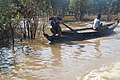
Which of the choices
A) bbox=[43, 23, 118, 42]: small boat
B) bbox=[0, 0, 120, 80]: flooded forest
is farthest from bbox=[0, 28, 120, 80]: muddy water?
bbox=[43, 23, 118, 42]: small boat

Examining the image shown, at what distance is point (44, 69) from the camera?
9859mm

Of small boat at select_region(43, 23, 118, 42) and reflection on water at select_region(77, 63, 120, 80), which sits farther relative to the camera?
small boat at select_region(43, 23, 118, 42)

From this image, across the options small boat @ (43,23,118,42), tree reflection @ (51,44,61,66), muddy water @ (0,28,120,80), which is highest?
small boat @ (43,23,118,42)

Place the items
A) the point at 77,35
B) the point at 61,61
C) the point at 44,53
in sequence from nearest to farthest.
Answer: the point at 61,61
the point at 44,53
the point at 77,35

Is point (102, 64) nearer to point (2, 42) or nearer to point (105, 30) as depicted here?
point (2, 42)

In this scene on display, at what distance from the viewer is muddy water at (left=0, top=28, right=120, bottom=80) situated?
8930 mm

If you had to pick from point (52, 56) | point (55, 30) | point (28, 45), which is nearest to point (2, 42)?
point (28, 45)

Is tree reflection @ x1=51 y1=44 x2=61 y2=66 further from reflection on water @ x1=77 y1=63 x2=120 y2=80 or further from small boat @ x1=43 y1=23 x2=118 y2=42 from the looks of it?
reflection on water @ x1=77 y1=63 x2=120 y2=80

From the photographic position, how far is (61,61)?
11.1m

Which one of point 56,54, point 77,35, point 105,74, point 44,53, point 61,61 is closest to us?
point 105,74

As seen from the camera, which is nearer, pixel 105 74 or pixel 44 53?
pixel 105 74

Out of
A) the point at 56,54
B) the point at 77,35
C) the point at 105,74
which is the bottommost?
the point at 56,54

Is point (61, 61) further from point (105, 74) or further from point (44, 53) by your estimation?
point (105, 74)

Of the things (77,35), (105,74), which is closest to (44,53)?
(77,35)
